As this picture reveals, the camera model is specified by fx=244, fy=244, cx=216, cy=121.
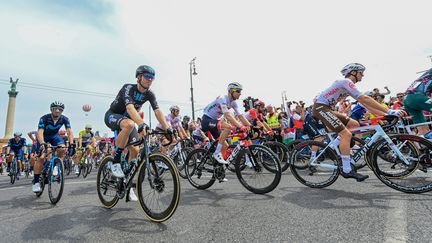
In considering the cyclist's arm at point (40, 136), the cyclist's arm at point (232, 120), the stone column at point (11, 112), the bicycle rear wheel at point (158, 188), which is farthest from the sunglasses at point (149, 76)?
the stone column at point (11, 112)

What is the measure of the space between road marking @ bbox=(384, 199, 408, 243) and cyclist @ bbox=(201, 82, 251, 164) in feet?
8.59

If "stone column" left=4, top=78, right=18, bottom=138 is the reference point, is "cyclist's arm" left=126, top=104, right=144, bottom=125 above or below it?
below

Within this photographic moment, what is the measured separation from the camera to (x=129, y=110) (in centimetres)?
354

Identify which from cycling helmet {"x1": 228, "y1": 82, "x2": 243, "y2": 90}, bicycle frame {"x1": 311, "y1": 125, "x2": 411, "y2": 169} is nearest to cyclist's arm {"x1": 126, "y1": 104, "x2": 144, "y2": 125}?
cycling helmet {"x1": 228, "y1": 82, "x2": 243, "y2": 90}

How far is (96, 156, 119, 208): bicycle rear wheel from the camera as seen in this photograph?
3.84m

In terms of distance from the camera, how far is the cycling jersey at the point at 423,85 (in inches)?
192

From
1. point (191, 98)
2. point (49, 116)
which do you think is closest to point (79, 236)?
point (49, 116)

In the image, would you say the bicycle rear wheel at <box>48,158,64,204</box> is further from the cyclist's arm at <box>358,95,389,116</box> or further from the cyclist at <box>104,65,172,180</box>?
the cyclist's arm at <box>358,95,389,116</box>

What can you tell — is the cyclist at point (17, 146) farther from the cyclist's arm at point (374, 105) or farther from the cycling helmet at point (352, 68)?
the cyclist's arm at point (374, 105)

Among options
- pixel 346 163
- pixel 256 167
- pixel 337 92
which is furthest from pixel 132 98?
pixel 346 163

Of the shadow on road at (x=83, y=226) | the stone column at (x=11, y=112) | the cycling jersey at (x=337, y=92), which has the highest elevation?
the stone column at (x=11, y=112)

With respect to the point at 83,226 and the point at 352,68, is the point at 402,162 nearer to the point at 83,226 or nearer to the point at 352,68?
the point at 352,68

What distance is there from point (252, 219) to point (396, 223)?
1440mm

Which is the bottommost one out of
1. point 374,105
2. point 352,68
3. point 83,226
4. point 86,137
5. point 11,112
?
point 83,226
